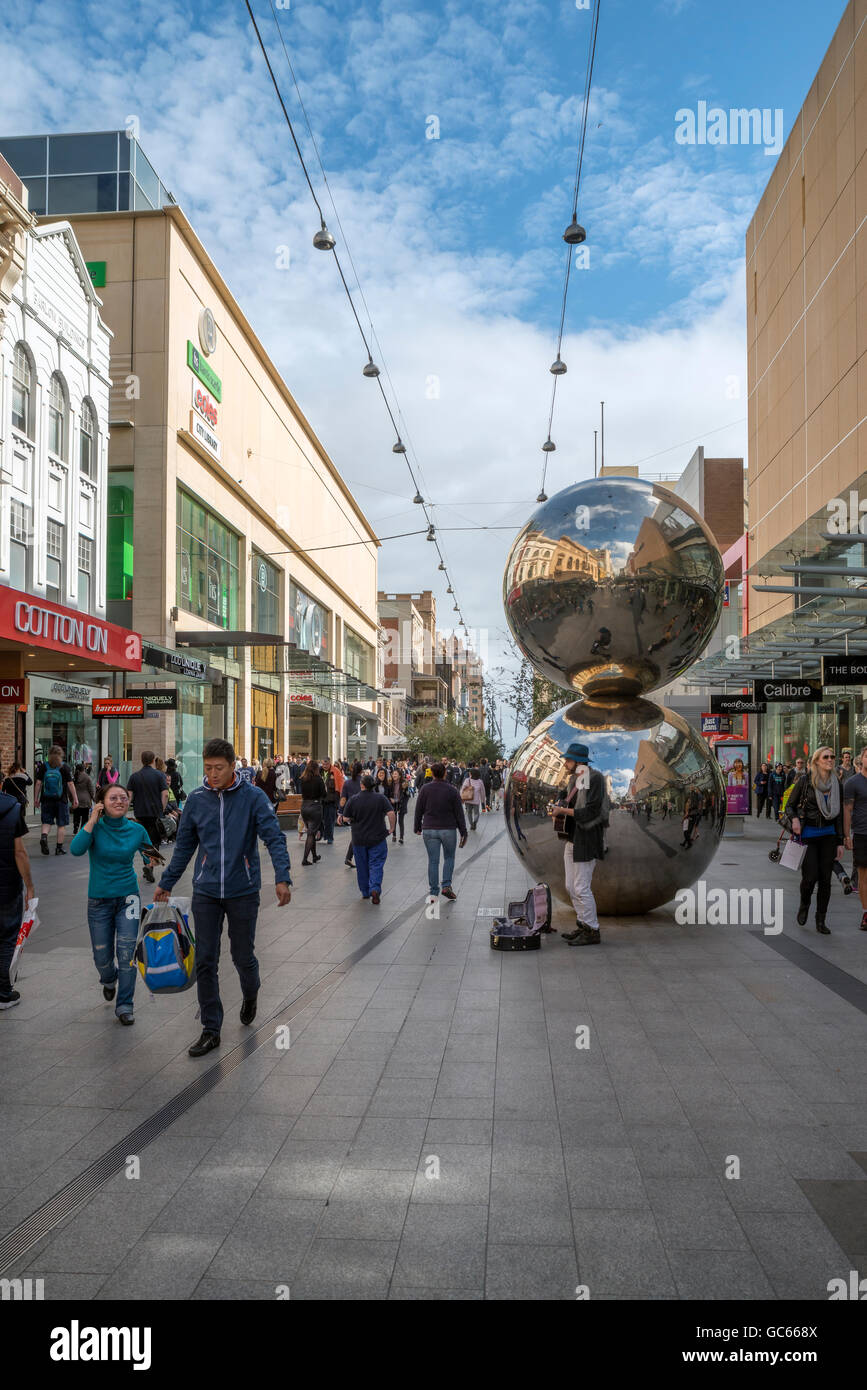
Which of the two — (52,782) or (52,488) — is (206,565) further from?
(52,782)

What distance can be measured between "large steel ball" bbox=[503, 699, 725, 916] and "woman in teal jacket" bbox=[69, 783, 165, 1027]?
4109 mm

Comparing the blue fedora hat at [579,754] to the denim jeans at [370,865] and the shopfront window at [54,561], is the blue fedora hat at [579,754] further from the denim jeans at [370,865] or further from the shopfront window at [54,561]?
the shopfront window at [54,561]

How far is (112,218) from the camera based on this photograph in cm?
3125

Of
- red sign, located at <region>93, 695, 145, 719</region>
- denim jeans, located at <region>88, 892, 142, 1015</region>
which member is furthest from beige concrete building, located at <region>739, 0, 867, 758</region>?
red sign, located at <region>93, 695, 145, 719</region>

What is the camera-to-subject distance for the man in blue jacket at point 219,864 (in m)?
5.91

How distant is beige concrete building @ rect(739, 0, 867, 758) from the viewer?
70.3 feet

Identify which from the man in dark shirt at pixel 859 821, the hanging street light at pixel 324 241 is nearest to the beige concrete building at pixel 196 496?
the hanging street light at pixel 324 241

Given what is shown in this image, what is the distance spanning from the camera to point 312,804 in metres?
17.1

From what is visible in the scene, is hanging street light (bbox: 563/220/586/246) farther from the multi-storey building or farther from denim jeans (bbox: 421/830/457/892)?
the multi-storey building

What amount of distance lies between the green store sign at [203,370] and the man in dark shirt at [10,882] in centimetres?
2860

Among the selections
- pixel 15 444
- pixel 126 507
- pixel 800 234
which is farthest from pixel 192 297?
pixel 800 234

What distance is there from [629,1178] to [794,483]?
→ 86.1 feet

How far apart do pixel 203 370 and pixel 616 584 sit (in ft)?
93.0

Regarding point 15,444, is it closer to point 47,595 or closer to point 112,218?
point 47,595
